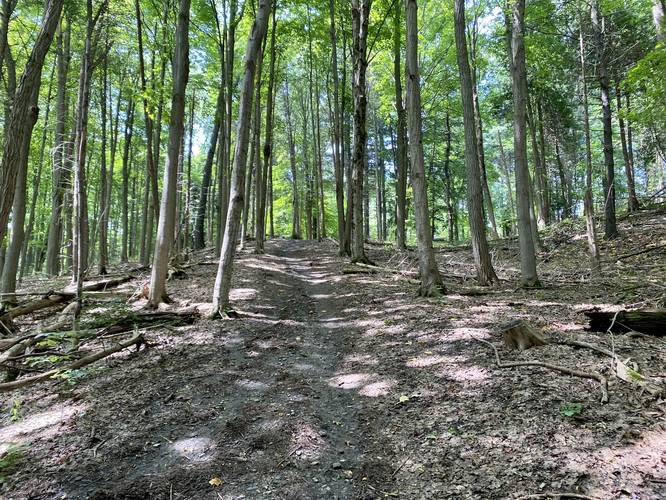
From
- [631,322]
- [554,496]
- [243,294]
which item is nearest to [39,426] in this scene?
[554,496]

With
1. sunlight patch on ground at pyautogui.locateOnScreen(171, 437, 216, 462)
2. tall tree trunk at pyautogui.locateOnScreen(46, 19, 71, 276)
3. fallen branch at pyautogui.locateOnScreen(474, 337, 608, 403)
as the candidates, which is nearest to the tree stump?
fallen branch at pyautogui.locateOnScreen(474, 337, 608, 403)

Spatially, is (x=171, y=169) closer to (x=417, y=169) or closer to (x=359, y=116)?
(x=417, y=169)

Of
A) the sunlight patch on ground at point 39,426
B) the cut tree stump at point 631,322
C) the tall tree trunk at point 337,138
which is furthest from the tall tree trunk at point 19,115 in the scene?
the tall tree trunk at point 337,138

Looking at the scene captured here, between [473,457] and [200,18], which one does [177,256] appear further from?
[473,457]

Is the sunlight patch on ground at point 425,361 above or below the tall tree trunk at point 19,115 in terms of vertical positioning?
below

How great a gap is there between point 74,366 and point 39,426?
827 millimetres

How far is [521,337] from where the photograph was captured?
4.94 m

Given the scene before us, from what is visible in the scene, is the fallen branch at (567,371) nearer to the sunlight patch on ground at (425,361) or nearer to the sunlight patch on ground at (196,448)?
the sunlight patch on ground at (425,361)

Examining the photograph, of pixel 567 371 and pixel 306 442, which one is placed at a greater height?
pixel 567 371

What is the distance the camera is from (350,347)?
6.46 metres

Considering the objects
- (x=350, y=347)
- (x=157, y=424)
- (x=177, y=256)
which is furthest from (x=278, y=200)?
(x=157, y=424)

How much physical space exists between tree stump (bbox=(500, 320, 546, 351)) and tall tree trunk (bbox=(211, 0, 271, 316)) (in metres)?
5.16

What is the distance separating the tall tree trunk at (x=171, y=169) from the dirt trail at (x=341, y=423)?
194cm

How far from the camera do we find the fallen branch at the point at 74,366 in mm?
3569
